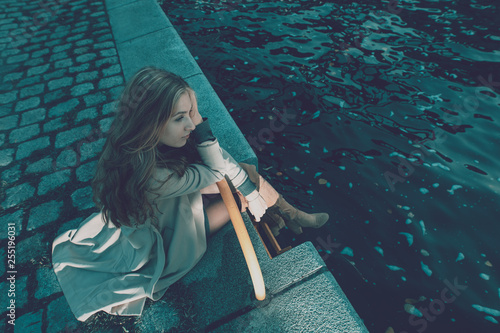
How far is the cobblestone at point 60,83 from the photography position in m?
5.36

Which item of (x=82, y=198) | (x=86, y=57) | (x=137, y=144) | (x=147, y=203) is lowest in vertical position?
(x=82, y=198)

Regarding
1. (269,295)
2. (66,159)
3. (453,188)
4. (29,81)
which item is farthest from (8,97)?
(453,188)

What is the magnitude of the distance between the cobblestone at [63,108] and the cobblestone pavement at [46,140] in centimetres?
2

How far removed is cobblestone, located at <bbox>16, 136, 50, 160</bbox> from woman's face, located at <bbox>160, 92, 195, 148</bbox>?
9.65 ft

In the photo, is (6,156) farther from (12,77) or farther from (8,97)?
(12,77)

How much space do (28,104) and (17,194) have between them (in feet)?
7.01

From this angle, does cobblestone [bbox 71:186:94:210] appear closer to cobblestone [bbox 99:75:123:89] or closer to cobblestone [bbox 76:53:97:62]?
cobblestone [bbox 99:75:123:89]

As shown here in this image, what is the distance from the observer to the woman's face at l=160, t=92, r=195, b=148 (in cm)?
Result: 229

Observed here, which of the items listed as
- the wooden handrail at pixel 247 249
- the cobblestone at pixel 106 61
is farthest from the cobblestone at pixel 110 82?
the wooden handrail at pixel 247 249

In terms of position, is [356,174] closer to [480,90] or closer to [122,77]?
[480,90]

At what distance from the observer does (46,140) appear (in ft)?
14.2

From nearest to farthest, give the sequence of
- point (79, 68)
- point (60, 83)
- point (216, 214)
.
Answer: point (216, 214)
point (60, 83)
point (79, 68)

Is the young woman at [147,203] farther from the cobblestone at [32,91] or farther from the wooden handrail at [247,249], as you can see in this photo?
the cobblestone at [32,91]

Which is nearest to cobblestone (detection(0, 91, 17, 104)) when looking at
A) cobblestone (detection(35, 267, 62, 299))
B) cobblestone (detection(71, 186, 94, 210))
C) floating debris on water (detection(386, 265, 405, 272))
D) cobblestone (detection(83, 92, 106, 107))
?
cobblestone (detection(83, 92, 106, 107))
